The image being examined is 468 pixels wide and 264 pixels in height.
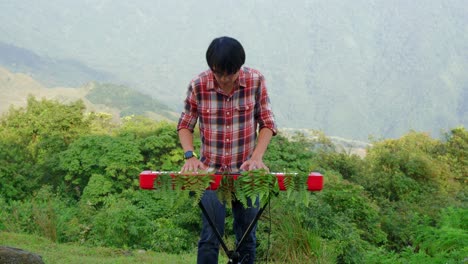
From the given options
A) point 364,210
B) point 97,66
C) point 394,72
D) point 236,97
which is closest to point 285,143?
point 364,210

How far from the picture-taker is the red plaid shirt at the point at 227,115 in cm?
392

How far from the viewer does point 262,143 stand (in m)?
3.95

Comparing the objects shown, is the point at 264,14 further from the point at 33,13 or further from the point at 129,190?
the point at 129,190

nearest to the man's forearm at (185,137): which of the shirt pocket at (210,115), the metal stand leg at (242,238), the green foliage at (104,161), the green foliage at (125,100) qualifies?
the shirt pocket at (210,115)

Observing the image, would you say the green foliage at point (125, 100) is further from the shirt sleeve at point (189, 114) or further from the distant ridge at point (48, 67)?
the shirt sleeve at point (189, 114)

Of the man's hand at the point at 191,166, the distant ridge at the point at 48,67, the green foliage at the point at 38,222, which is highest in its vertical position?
the distant ridge at the point at 48,67

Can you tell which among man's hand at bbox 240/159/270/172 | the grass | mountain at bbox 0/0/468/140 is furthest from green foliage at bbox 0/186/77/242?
mountain at bbox 0/0/468/140

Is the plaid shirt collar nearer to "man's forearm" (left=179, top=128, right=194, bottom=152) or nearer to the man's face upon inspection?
the man's face

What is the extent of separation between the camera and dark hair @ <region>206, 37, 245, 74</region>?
11.3 ft

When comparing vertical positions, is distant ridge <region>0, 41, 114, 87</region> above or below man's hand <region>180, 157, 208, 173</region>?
above

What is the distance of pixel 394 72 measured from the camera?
148125mm

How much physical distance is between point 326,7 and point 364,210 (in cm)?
15648

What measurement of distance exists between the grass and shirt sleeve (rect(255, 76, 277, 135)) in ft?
10.8

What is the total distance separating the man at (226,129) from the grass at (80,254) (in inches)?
127
